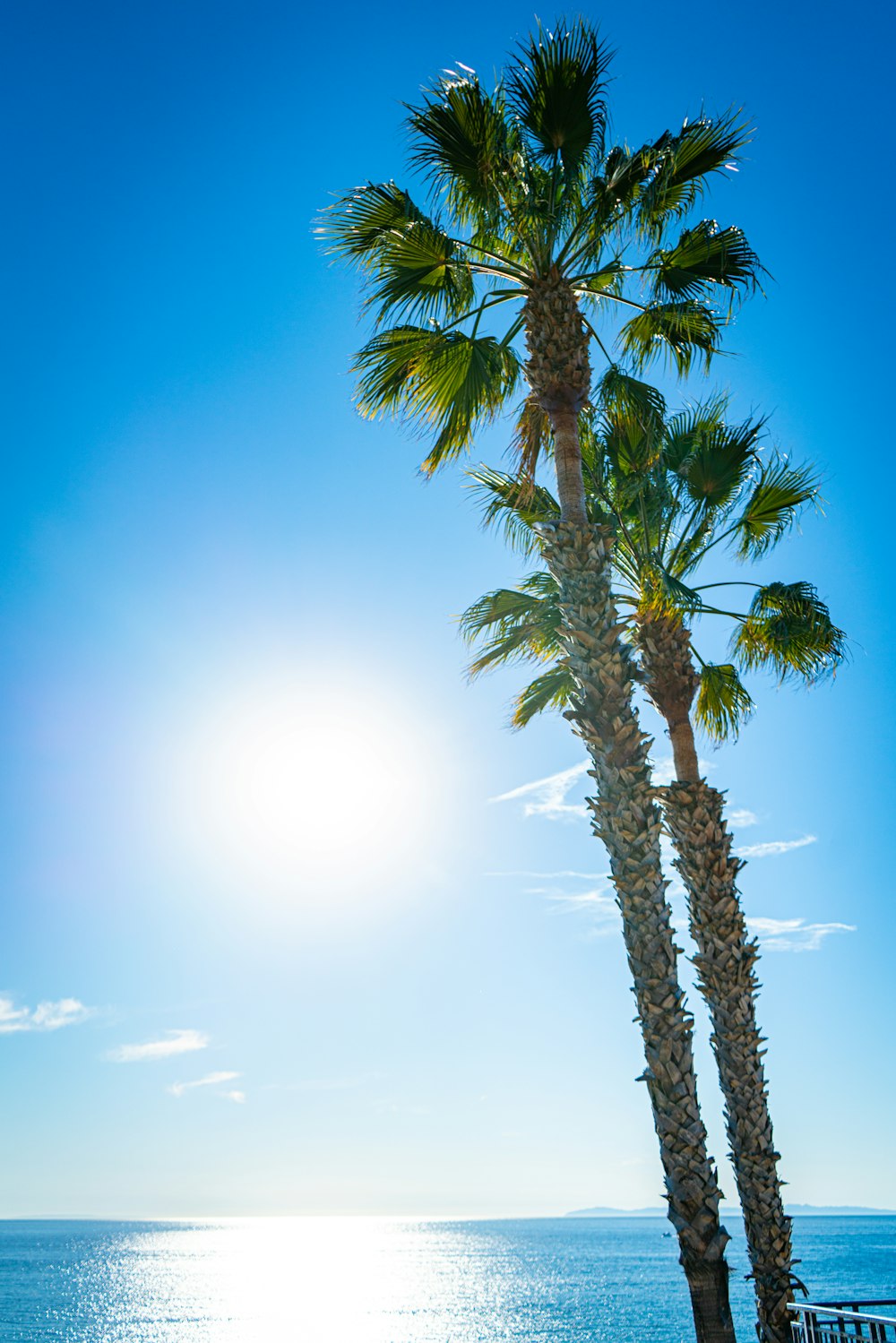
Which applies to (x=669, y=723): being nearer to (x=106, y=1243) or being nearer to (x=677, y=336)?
(x=677, y=336)

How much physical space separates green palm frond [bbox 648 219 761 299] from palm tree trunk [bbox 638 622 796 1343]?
11.5 ft

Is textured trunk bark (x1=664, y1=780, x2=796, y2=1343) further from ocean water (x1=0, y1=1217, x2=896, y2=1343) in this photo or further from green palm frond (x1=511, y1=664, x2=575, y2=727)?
ocean water (x1=0, y1=1217, x2=896, y2=1343)

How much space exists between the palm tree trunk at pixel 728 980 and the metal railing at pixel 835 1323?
1.89 ft

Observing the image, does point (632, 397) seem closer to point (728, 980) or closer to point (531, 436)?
point (531, 436)

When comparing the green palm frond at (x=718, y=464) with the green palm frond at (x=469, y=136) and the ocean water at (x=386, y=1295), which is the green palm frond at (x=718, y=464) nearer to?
the green palm frond at (x=469, y=136)

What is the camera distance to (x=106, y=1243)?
6708 inches

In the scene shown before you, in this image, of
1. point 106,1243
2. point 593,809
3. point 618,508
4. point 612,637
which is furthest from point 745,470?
point 106,1243

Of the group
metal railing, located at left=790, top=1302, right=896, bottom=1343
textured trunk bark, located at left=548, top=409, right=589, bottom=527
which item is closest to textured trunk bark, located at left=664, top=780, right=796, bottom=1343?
metal railing, located at left=790, top=1302, right=896, bottom=1343

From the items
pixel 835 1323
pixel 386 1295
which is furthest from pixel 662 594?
pixel 386 1295

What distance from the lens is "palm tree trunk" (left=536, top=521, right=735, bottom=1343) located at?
677 centimetres

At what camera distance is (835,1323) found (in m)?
7.58

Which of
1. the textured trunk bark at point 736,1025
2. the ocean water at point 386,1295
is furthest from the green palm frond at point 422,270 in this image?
the ocean water at point 386,1295

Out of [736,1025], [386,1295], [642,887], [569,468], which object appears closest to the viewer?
[642,887]

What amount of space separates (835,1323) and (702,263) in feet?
29.9
